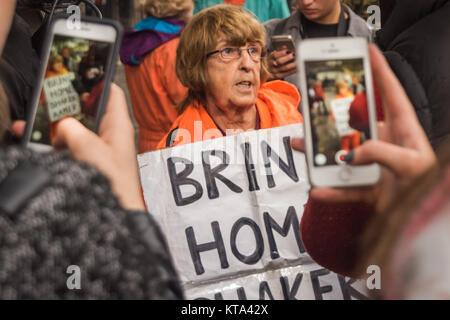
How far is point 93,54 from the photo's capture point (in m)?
1.03

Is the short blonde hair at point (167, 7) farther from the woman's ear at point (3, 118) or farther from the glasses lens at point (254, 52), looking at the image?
the woman's ear at point (3, 118)

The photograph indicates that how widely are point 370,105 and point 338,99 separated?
6 cm

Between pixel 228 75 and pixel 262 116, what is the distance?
0.18 metres

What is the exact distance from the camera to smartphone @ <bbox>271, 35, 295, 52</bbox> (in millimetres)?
1975

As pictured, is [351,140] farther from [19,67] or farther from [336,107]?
[19,67]

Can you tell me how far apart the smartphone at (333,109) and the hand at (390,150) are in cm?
2

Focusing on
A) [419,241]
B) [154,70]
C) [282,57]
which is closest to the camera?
[419,241]

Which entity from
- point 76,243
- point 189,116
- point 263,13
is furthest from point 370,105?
point 263,13

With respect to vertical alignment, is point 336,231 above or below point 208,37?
below

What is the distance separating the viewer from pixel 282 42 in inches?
78.4

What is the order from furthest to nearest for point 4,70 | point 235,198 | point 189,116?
point 189,116, point 235,198, point 4,70

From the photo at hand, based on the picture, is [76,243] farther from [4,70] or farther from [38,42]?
[38,42]

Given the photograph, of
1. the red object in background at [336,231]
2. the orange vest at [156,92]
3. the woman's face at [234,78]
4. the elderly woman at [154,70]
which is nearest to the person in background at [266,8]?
the elderly woman at [154,70]

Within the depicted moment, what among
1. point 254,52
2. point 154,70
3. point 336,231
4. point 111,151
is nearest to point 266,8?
point 154,70
